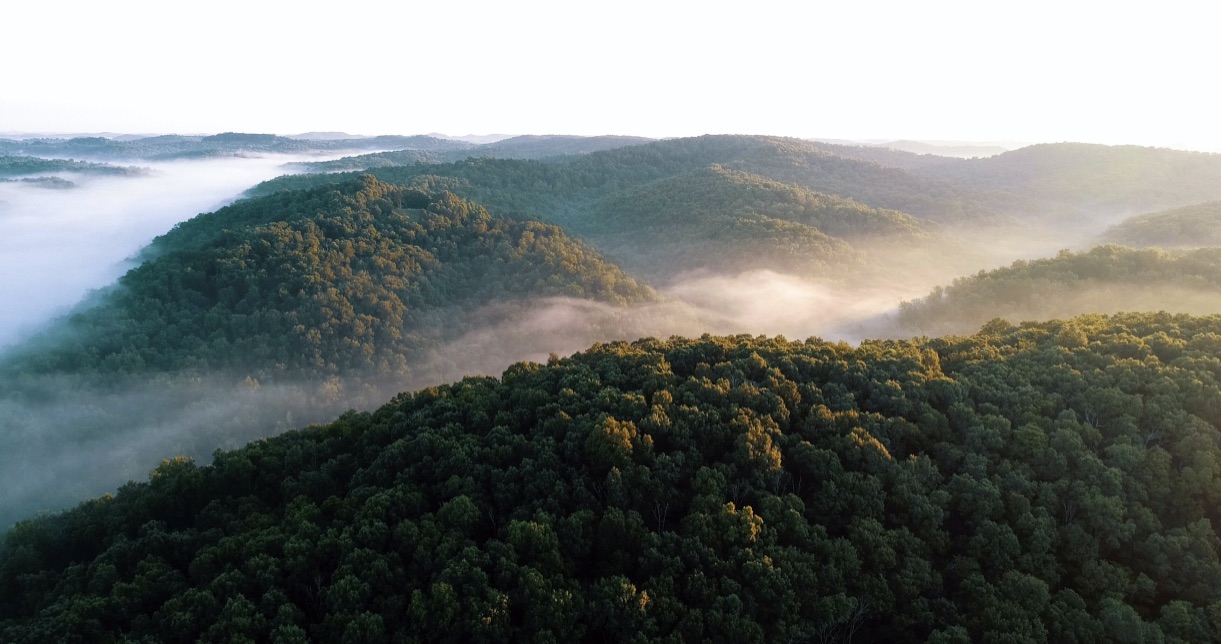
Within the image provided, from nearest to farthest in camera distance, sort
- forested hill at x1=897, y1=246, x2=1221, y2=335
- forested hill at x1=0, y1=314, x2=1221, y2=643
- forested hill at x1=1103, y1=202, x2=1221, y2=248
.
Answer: forested hill at x1=0, y1=314, x2=1221, y2=643
forested hill at x1=897, y1=246, x2=1221, y2=335
forested hill at x1=1103, y1=202, x2=1221, y2=248

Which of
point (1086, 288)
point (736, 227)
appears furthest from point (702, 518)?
point (736, 227)

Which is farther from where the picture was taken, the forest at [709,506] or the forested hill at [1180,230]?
the forested hill at [1180,230]

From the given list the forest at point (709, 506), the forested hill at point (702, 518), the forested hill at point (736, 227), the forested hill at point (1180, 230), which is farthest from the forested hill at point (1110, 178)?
the forested hill at point (702, 518)

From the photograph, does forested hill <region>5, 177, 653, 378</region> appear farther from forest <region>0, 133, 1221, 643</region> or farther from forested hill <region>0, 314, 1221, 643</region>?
forested hill <region>0, 314, 1221, 643</region>

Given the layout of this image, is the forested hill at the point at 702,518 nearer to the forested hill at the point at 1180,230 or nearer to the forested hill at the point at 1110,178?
the forested hill at the point at 1180,230

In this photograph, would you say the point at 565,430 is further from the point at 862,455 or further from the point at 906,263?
the point at 906,263

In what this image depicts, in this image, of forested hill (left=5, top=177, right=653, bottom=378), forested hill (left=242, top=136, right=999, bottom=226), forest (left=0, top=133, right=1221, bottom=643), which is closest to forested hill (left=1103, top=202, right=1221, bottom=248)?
forested hill (left=242, top=136, right=999, bottom=226)

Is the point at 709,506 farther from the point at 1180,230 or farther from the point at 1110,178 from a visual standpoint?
the point at 1110,178
